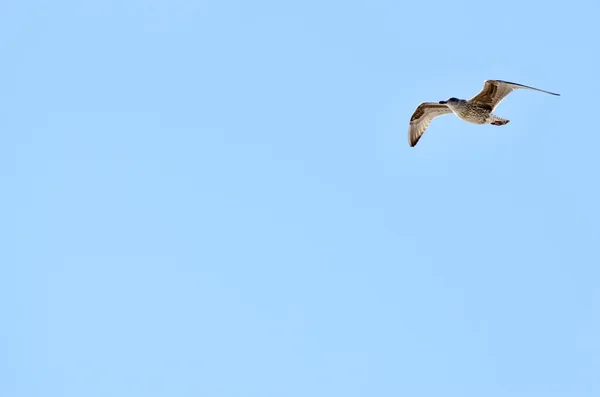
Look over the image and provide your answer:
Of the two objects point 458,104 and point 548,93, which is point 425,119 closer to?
point 458,104

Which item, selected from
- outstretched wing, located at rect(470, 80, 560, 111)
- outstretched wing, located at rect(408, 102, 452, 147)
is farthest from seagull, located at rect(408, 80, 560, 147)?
outstretched wing, located at rect(408, 102, 452, 147)

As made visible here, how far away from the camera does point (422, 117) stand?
3028cm

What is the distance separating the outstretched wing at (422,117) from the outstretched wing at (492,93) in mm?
3077

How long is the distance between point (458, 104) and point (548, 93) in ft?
16.2

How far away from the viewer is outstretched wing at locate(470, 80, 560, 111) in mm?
25408

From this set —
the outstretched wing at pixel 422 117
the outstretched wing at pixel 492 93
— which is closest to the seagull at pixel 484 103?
the outstretched wing at pixel 492 93

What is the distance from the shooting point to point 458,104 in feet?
88.2

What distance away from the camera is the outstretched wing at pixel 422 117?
2970 centimetres

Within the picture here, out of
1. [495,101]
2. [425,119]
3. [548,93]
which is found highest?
[425,119]

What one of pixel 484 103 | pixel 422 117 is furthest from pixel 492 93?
pixel 422 117

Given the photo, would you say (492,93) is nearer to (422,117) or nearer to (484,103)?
(484,103)

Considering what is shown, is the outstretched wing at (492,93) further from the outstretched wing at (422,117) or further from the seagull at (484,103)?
the outstretched wing at (422,117)

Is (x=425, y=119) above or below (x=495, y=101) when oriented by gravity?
above

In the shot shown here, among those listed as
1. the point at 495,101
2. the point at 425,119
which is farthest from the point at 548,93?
the point at 425,119
